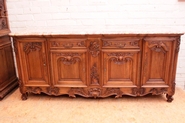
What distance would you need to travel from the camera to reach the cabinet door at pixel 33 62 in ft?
6.53

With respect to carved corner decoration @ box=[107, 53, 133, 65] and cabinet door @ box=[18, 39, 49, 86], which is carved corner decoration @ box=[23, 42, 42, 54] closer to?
cabinet door @ box=[18, 39, 49, 86]

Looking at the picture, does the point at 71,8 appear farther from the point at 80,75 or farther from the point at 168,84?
the point at 168,84

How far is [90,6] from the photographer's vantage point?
2.38 meters

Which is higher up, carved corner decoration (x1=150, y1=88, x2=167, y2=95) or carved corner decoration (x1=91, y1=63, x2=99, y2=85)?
carved corner decoration (x1=91, y1=63, x2=99, y2=85)

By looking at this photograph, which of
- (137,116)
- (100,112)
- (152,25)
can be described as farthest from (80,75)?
(152,25)

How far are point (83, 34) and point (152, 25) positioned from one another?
1.06 metres

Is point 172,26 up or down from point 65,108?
up

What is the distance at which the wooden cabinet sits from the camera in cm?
227

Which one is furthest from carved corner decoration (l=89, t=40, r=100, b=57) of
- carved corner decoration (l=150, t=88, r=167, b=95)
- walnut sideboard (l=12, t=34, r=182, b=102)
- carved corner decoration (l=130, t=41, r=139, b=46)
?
carved corner decoration (l=150, t=88, r=167, b=95)

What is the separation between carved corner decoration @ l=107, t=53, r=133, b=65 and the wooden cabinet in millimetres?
1385

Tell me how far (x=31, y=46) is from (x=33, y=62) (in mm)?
196

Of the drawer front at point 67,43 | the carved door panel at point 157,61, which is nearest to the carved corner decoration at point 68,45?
the drawer front at point 67,43

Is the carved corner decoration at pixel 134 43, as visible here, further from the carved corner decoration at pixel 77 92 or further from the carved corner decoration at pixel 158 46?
the carved corner decoration at pixel 77 92

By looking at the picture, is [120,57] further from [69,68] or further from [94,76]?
[69,68]
